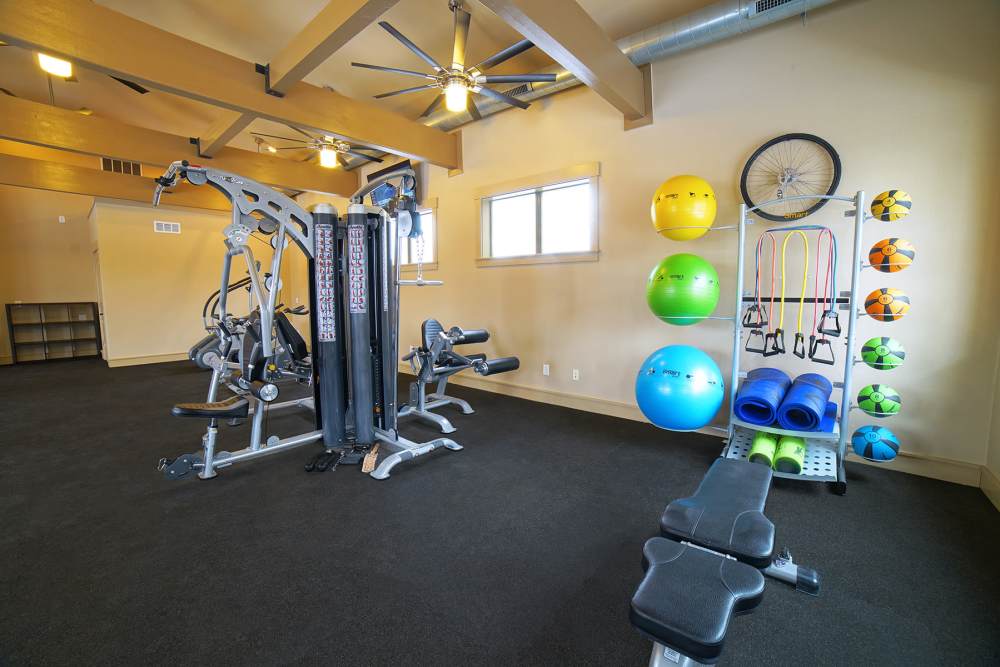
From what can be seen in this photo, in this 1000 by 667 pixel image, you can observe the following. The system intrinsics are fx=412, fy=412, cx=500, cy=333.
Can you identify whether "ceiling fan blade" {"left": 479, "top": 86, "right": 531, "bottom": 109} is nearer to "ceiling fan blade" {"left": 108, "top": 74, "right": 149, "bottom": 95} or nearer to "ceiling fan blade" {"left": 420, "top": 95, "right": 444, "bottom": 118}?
"ceiling fan blade" {"left": 420, "top": 95, "right": 444, "bottom": 118}

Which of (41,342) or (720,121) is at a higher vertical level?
(720,121)

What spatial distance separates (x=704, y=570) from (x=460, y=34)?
352 cm

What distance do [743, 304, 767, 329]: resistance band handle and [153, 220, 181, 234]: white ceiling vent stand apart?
9098mm

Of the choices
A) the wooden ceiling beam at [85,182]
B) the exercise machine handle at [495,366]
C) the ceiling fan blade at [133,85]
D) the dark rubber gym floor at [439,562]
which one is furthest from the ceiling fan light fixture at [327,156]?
the wooden ceiling beam at [85,182]

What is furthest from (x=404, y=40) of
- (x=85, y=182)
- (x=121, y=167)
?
(x=121, y=167)

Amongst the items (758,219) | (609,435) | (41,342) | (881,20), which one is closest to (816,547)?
(609,435)

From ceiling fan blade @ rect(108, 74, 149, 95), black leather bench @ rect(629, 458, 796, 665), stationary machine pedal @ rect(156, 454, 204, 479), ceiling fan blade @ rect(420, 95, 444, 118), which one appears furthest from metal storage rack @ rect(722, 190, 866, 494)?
ceiling fan blade @ rect(108, 74, 149, 95)

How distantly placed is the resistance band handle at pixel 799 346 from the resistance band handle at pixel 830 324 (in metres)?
0.12

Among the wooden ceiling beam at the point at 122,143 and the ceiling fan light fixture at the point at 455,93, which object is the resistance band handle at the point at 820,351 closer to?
the ceiling fan light fixture at the point at 455,93

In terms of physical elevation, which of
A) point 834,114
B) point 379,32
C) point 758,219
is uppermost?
point 379,32

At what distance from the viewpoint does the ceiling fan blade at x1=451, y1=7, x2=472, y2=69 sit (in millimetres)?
2971

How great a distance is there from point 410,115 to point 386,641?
18.2 ft

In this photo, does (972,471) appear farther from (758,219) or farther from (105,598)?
(105,598)

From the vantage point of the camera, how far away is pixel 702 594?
1.02 meters
